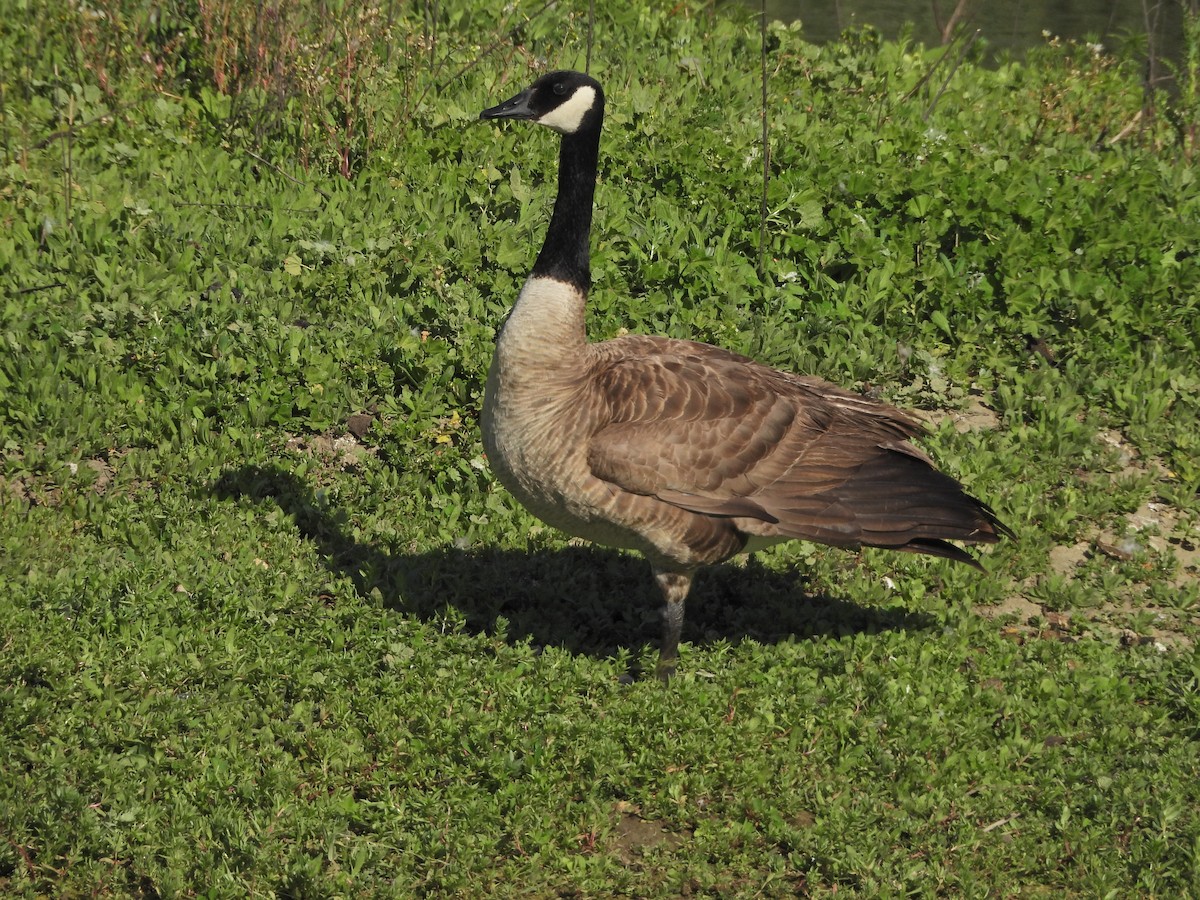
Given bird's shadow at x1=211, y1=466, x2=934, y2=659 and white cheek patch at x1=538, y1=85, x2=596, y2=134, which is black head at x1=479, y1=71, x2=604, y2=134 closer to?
white cheek patch at x1=538, y1=85, x2=596, y2=134

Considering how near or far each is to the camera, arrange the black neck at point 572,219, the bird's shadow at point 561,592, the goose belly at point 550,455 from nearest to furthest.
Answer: the goose belly at point 550,455 < the black neck at point 572,219 < the bird's shadow at point 561,592

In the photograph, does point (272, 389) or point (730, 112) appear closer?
point (272, 389)

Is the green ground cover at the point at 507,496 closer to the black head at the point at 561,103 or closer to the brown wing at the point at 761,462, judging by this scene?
the brown wing at the point at 761,462

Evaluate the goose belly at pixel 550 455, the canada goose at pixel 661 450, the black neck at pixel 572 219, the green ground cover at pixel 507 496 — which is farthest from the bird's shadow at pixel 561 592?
the black neck at pixel 572 219

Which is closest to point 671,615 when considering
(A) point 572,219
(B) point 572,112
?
(A) point 572,219

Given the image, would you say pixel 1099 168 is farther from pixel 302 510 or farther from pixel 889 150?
pixel 302 510

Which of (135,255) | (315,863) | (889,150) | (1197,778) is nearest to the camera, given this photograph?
(315,863)

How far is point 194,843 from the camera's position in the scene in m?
4.64

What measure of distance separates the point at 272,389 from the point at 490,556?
1.60m

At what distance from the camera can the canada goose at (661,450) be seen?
5.40m

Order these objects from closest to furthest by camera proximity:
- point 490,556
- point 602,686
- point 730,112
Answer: point 602,686
point 490,556
point 730,112

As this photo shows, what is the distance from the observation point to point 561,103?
Result: 5.66 meters

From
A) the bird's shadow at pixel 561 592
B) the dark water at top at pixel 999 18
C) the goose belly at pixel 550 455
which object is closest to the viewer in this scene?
the goose belly at pixel 550 455

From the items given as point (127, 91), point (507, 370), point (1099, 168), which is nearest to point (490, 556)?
point (507, 370)
